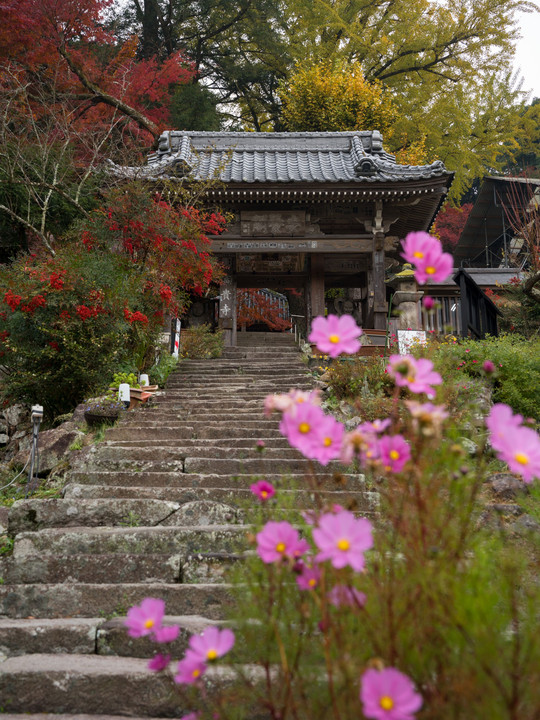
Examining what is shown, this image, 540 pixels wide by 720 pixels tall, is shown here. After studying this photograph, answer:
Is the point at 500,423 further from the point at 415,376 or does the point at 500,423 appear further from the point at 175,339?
the point at 175,339

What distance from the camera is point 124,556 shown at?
381 cm

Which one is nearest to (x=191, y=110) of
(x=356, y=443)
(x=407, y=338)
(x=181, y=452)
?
(x=407, y=338)

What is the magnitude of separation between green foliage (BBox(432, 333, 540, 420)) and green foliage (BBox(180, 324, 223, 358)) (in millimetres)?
5623

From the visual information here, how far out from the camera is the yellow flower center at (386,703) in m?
1.08

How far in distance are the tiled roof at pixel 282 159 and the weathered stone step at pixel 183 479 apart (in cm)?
783

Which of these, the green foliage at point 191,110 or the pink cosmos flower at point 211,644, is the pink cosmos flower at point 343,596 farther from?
the green foliage at point 191,110

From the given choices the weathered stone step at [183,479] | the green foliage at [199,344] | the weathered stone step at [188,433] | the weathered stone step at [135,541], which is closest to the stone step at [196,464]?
the weathered stone step at [183,479]

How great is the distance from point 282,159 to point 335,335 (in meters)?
14.0

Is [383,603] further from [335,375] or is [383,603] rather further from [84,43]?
[84,43]

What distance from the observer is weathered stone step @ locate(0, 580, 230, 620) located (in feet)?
11.0

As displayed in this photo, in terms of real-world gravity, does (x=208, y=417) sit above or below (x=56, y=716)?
above

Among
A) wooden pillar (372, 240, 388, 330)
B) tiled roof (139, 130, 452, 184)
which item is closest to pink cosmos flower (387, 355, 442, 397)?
tiled roof (139, 130, 452, 184)

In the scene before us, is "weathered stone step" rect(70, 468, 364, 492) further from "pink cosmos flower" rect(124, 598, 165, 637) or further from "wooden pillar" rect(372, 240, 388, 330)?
"wooden pillar" rect(372, 240, 388, 330)

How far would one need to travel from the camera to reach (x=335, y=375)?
8250 mm
